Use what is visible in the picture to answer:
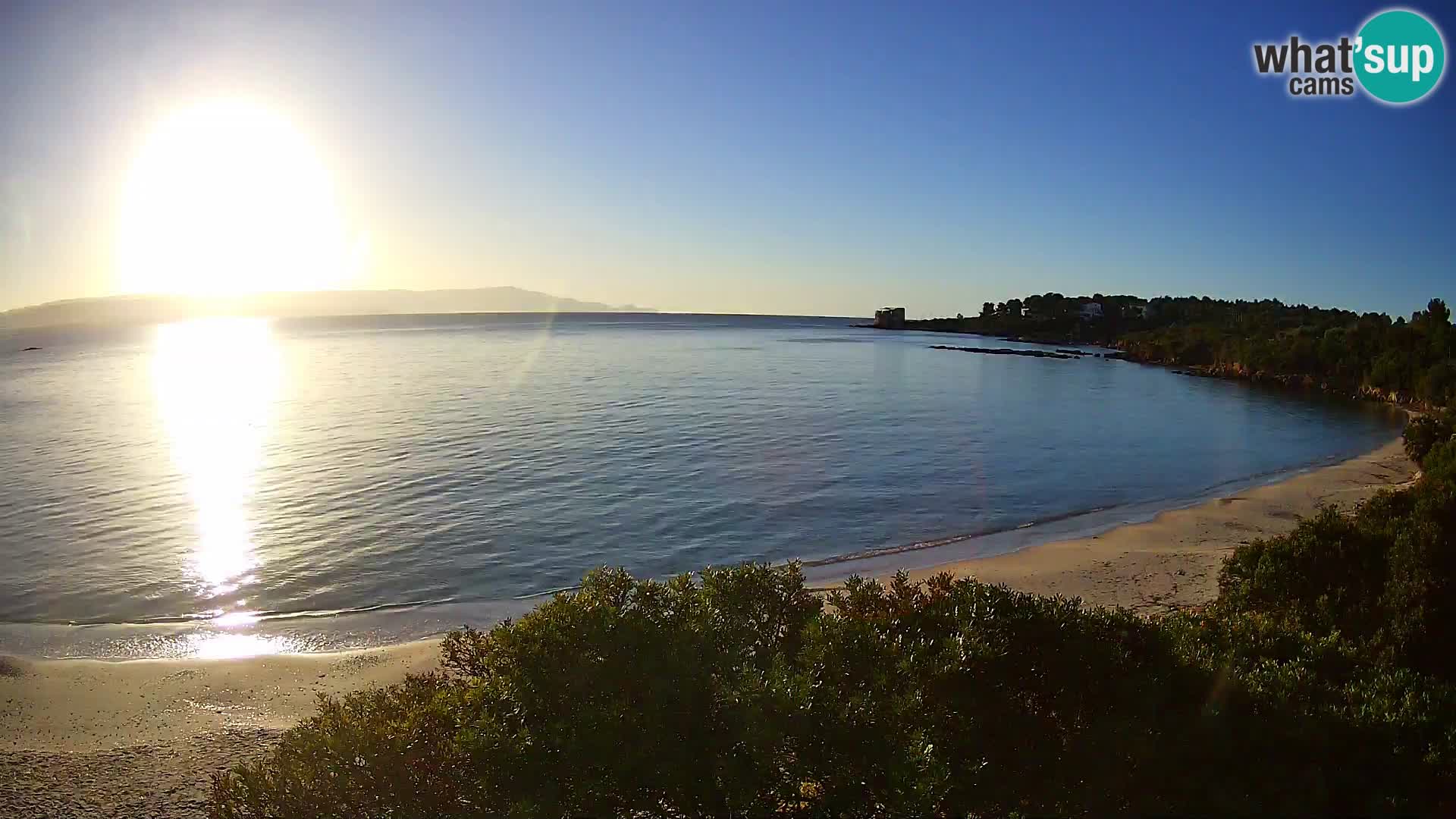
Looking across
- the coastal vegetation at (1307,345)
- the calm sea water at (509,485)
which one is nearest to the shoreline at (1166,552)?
the calm sea water at (509,485)

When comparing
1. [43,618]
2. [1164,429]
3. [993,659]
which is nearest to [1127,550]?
[993,659]

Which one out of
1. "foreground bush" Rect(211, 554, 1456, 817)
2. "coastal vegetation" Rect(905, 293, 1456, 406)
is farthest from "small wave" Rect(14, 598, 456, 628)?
"coastal vegetation" Rect(905, 293, 1456, 406)

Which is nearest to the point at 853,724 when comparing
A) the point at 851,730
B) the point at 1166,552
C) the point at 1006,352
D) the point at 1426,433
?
the point at 851,730

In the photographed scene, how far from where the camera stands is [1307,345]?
2625 inches

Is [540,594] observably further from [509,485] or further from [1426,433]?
[1426,433]

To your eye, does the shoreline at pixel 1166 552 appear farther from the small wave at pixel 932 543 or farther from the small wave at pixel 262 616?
the small wave at pixel 262 616

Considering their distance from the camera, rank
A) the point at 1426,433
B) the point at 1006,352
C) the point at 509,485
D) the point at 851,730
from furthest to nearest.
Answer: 1. the point at 1006,352
2. the point at 1426,433
3. the point at 509,485
4. the point at 851,730

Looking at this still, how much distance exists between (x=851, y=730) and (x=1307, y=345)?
78308 millimetres

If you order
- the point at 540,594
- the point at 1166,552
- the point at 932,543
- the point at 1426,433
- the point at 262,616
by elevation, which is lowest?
the point at 262,616

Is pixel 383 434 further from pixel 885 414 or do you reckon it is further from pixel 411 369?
pixel 411 369

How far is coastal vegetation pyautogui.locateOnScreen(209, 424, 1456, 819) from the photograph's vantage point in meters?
5.51

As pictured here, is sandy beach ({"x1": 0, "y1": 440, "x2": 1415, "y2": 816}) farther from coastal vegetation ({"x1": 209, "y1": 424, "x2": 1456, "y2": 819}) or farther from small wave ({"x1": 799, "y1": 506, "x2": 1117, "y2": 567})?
coastal vegetation ({"x1": 209, "y1": 424, "x2": 1456, "y2": 819})

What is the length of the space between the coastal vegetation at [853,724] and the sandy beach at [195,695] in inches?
143

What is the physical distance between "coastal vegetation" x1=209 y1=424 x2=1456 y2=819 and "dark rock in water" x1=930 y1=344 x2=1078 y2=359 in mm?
102151
